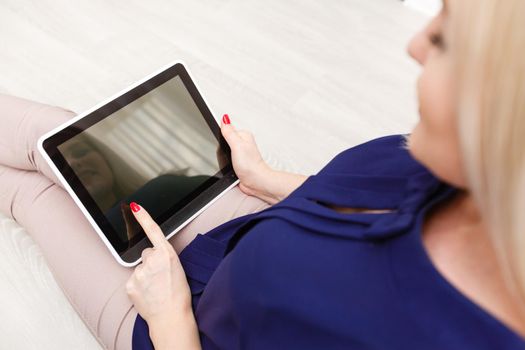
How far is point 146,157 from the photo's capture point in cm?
80

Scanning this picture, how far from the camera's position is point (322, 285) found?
0.46m

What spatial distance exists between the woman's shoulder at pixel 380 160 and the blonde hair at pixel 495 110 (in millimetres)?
196

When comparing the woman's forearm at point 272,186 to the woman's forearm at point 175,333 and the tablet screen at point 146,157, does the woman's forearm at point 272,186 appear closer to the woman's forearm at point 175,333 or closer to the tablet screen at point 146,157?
the tablet screen at point 146,157

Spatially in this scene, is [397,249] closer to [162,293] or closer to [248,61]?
[162,293]

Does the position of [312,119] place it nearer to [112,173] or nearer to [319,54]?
[319,54]

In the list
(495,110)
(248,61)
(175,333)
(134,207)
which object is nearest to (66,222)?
(134,207)

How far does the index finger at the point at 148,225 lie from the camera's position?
0.71m

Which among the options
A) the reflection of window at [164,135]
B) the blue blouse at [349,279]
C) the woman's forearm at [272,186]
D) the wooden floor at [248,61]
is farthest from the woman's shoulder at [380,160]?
the wooden floor at [248,61]

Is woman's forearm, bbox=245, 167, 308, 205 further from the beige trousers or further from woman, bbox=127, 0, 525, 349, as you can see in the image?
woman, bbox=127, 0, 525, 349

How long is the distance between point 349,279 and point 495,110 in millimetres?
219

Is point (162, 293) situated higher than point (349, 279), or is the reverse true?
point (349, 279)

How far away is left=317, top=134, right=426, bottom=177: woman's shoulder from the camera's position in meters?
0.56

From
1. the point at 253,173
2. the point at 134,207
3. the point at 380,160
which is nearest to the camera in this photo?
the point at 380,160

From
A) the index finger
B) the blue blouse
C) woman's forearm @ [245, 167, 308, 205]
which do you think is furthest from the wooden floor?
the blue blouse
